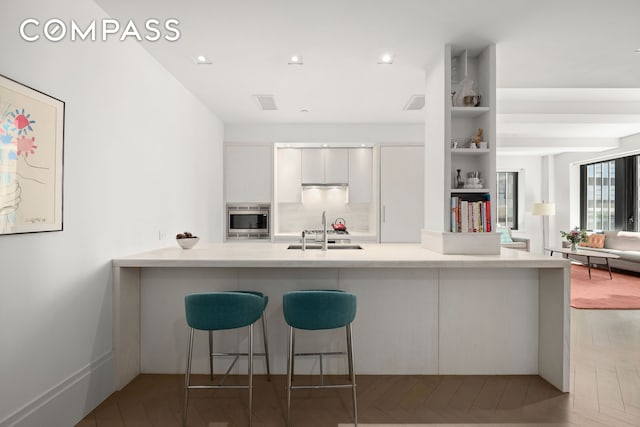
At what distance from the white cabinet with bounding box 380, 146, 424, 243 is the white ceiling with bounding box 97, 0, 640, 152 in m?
1.09

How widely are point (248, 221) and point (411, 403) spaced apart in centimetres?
404

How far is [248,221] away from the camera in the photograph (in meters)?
5.96

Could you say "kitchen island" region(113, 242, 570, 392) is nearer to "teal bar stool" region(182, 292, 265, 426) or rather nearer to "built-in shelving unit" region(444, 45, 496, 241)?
"built-in shelving unit" region(444, 45, 496, 241)

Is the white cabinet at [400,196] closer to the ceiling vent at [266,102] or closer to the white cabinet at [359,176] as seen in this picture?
the white cabinet at [359,176]

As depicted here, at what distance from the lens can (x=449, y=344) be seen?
286 cm

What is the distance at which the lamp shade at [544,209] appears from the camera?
28.7 ft

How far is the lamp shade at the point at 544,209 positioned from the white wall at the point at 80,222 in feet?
27.4

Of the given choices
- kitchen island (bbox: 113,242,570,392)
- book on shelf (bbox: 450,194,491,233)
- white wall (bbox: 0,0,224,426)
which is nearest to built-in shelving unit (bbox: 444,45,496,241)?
book on shelf (bbox: 450,194,491,233)

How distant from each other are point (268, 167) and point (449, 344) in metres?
3.97

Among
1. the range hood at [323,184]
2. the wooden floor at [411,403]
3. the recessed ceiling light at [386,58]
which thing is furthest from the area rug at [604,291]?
the recessed ceiling light at [386,58]

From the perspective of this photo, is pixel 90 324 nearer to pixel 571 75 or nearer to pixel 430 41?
pixel 430 41

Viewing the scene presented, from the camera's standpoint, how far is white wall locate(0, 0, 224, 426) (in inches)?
74.0

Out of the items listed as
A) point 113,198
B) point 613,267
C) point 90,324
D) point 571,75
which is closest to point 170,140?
point 113,198

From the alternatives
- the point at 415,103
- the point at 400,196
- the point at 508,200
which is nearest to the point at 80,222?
the point at 415,103
